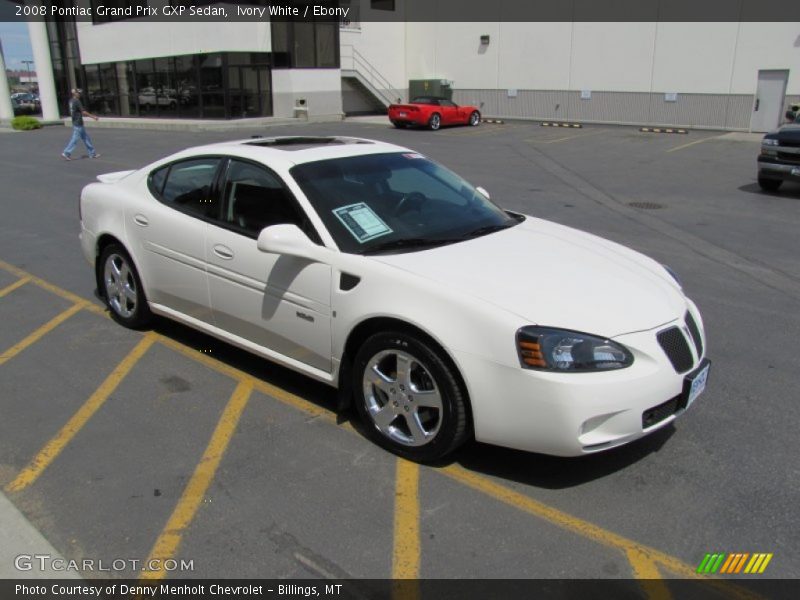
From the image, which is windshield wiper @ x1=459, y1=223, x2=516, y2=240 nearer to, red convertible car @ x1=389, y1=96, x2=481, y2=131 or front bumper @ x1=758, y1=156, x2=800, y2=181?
front bumper @ x1=758, y1=156, x2=800, y2=181

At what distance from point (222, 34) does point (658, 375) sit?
92.6 feet

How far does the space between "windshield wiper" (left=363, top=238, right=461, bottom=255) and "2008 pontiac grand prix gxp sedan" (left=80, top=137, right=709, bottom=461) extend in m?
0.02

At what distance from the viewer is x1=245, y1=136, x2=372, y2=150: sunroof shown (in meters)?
4.73

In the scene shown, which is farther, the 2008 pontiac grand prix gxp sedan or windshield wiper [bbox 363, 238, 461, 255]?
windshield wiper [bbox 363, 238, 461, 255]

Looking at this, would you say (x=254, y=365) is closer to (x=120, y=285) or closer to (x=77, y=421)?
(x=77, y=421)

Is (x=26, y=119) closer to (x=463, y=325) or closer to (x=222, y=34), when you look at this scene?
(x=222, y=34)

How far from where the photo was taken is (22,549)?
2941 mm

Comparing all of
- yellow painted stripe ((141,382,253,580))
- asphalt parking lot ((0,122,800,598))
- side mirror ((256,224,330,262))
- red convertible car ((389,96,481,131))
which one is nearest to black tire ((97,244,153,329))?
asphalt parking lot ((0,122,800,598))

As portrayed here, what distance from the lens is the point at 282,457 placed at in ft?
12.0

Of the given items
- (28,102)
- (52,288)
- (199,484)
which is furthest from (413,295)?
(28,102)

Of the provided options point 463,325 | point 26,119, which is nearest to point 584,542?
point 463,325

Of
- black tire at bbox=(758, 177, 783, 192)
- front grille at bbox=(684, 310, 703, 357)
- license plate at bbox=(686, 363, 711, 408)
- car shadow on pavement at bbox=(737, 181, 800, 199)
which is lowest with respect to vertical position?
car shadow on pavement at bbox=(737, 181, 800, 199)

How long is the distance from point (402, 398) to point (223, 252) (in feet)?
5.33

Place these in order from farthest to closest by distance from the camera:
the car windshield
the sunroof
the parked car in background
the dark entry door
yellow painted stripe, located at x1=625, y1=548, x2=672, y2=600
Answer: the parked car in background → the dark entry door → the sunroof → the car windshield → yellow painted stripe, located at x1=625, y1=548, x2=672, y2=600
